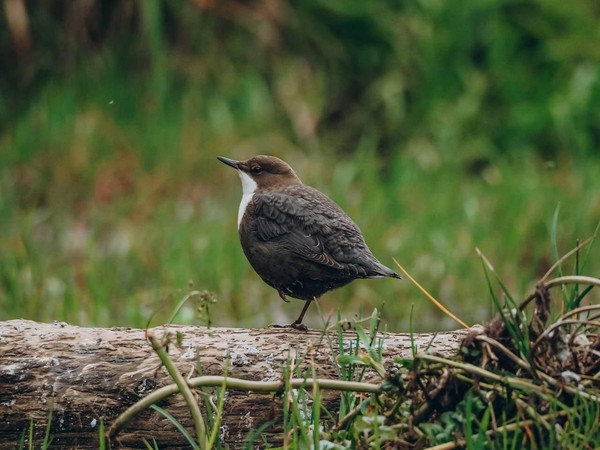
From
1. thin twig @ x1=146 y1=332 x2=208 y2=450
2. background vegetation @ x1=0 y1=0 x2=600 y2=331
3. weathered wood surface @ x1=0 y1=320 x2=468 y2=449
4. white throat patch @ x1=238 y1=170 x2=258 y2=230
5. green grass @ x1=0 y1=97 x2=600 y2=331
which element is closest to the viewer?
thin twig @ x1=146 y1=332 x2=208 y2=450

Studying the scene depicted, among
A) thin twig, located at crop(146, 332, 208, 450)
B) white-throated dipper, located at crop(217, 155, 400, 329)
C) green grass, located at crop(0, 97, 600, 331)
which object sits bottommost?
thin twig, located at crop(146, 332, 208, 450)

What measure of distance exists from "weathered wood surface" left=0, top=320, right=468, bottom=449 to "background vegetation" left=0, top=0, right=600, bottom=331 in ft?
9.48

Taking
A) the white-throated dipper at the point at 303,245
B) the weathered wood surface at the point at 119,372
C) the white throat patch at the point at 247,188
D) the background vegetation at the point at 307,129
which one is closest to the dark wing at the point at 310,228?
the white-throated dipper at the point at 303,245

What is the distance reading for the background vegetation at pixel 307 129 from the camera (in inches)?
261

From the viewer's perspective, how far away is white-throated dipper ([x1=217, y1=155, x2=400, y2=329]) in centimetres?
408

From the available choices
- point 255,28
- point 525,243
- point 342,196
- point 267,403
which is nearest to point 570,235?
point 525,243

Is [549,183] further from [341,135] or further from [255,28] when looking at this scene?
[255,28]

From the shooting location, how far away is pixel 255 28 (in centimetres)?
852

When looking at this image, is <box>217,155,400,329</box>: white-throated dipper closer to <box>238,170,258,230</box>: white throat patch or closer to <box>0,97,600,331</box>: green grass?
<box>238,170,258,230</box>: white throat patch

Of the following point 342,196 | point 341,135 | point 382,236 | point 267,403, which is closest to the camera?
point 267,403

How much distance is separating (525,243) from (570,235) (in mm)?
280

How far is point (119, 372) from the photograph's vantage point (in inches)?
125

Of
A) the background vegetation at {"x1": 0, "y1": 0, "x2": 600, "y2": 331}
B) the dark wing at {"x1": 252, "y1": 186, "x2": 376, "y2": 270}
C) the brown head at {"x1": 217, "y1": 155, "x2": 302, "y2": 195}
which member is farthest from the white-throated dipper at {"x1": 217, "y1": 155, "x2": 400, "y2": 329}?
the background vegetation at {"x1": 0, "y1": 0, "x2": 600, "y2": 331}

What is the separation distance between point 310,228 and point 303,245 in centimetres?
9
